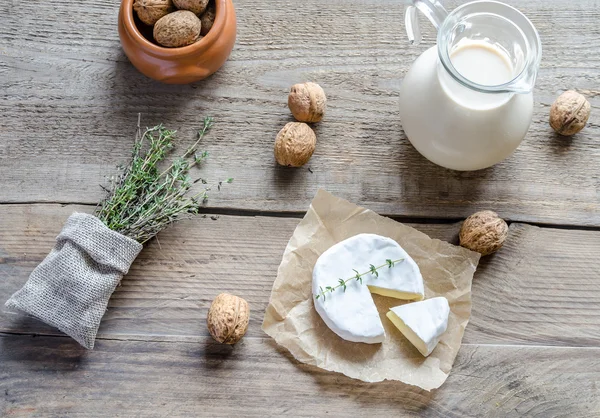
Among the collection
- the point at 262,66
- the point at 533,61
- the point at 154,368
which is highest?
the point at 533,61

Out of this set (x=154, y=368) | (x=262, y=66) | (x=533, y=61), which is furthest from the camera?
(x=262, y=66)

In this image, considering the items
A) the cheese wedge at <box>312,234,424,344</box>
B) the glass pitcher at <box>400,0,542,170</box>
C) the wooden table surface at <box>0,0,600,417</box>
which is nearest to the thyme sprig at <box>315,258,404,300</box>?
the cheese wedge at <box>312,234,424,344</box>

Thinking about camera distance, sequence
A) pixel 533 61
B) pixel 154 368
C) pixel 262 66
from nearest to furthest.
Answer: pixel 533 61 → pixel 154 368 → pixel 262 66

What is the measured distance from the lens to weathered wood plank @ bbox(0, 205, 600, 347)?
1237 mm

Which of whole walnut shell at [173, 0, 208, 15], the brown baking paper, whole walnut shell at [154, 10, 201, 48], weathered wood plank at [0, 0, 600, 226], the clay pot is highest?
whole walnut shell at [173, 0, 208, 15]

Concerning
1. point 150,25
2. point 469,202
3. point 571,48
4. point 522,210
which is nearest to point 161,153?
point 150,25

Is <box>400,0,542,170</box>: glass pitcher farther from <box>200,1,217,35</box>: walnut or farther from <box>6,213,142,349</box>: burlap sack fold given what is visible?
<box>6,213,142,349</box>: burlap sack fold

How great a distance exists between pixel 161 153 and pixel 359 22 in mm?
463

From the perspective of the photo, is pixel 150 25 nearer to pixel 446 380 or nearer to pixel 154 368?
pixel 154 368

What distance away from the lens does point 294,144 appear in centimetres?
124

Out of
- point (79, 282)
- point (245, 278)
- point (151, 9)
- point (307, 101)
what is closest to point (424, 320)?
point (245, 278)

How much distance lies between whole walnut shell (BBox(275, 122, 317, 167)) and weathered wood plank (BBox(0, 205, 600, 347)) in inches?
4.5

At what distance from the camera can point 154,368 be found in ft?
3.99

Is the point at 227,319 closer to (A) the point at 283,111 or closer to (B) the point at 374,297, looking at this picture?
(B) the point at 374,297
